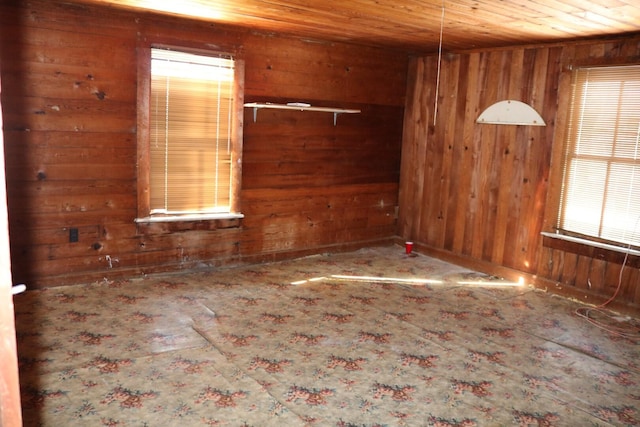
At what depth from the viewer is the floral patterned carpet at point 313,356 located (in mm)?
2719

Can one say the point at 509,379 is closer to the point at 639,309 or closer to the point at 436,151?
the point at 639,309

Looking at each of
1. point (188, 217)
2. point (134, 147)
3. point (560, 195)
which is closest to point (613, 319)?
point (560, 195)

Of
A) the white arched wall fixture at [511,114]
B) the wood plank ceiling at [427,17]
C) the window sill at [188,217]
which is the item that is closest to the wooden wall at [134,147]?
the window sill at [188,217]

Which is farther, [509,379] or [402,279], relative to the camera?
[402,279]

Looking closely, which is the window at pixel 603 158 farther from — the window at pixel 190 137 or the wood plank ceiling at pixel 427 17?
the window at pixel 190 137

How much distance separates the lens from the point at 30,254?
423 centimetres

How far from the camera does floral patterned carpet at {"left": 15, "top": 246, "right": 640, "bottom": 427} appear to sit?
272 centimetres

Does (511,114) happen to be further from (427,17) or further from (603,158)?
(427,17)

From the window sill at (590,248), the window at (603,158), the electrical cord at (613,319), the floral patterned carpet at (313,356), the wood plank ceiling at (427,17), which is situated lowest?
the floral patterned carpet at (313,356)

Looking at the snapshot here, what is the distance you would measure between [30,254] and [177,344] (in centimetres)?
169

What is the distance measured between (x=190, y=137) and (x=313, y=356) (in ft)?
8.01

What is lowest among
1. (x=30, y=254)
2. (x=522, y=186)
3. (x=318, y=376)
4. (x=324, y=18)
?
(x=318, y=376)

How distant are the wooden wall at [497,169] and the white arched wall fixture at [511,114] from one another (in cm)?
5

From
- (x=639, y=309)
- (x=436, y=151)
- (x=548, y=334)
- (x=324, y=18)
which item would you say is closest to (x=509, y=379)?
(x=548, y=334)
